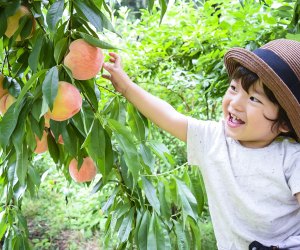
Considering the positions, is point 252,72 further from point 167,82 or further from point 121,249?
point 167,82

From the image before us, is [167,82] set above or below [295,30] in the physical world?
below

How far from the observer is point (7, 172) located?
3.62 ft

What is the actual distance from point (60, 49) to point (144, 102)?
0.34 meters

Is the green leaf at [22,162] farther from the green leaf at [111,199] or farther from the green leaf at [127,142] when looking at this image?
the green leaf at [111,199]

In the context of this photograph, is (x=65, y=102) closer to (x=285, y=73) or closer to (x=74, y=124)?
(x=74, y=124)

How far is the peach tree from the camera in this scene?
82cm

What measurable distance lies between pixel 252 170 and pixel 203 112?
1.10m

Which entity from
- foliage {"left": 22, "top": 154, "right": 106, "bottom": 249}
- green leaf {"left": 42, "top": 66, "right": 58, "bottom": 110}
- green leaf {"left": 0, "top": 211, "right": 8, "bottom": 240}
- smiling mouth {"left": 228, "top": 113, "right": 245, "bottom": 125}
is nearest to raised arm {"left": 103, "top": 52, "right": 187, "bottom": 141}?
smiling mouth {"left": 228, "top": 113, "right": 245, "bottom": 125}

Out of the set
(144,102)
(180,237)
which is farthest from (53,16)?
(180,237)

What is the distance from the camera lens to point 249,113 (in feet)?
3.28

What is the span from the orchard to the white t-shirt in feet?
0.44

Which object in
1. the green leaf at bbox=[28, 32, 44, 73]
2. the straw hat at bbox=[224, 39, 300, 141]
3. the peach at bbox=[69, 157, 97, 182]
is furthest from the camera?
the peach at bbox=[69, 157, 97, 182]

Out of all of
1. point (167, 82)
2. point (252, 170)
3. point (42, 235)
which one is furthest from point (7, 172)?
point (42, 235)

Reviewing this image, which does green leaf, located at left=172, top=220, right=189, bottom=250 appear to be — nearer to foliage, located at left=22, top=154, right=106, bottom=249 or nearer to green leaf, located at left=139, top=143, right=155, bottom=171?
green leaf, located at left=139, top=143, right=155, bottom=171
